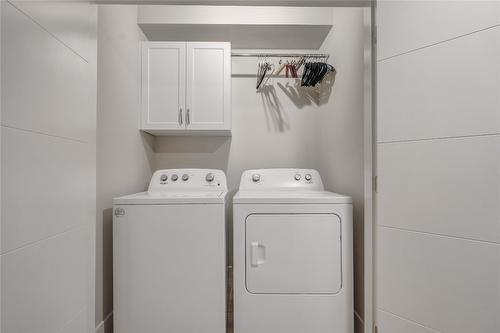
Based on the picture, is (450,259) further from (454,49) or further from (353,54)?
(353,54)

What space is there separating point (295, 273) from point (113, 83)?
1.64 meters

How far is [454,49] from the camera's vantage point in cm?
92

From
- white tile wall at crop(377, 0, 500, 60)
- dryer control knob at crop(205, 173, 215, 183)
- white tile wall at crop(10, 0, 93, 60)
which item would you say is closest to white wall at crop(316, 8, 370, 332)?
white tile wall at crop(377, 0, 500, 60)

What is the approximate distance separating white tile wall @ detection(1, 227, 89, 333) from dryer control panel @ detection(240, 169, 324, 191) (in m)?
1.20

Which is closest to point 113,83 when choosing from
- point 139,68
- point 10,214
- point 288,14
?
point 139,68

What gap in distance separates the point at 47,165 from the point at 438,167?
1.40 meters

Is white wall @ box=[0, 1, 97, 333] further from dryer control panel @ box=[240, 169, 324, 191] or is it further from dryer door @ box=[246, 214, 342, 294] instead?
dryer control panel @ box=[240, 169, 324, 191]

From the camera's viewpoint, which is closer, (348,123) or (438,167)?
(438,167)

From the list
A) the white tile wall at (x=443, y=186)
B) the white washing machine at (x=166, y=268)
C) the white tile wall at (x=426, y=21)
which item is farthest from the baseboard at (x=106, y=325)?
the white tile wall at (x=426, y=21)

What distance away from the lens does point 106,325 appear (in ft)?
5.17

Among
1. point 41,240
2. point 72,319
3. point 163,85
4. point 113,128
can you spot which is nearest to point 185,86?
point 163,85

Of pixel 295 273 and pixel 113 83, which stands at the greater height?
pixel 113 83

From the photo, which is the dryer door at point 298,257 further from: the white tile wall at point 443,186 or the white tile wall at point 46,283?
the white tile wall at point 46,283

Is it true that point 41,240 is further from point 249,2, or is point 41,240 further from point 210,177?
point 210,177
